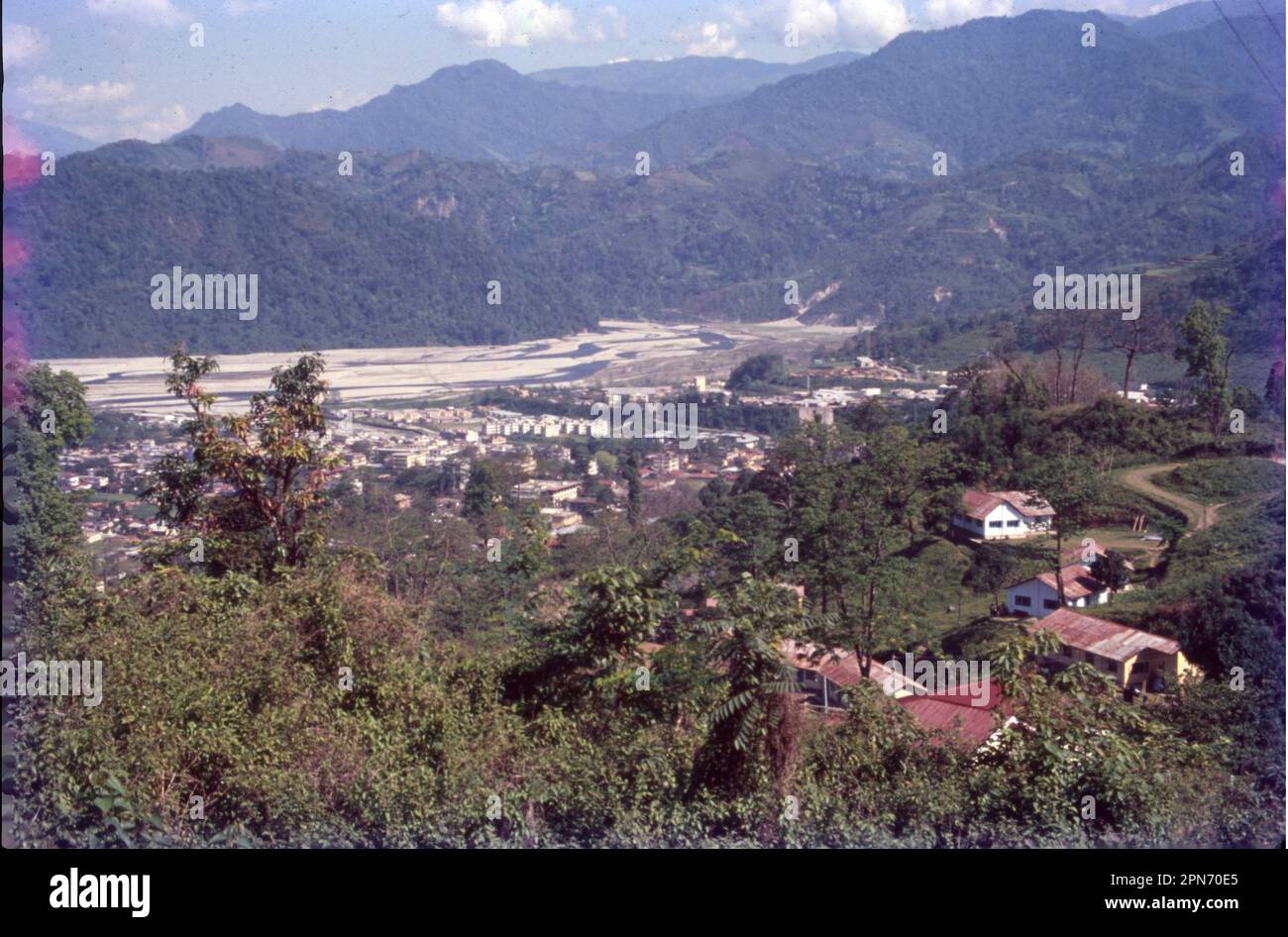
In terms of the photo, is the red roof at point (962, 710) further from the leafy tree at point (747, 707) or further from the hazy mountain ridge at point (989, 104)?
the hazy mountain ridge at point (989, 104)

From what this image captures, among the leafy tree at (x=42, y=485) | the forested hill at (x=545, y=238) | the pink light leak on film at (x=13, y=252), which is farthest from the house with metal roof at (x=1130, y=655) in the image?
the pink light leak on film at (x=13, y=252)

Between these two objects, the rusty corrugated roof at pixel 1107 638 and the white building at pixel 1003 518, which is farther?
the white building at pixel 1003 518

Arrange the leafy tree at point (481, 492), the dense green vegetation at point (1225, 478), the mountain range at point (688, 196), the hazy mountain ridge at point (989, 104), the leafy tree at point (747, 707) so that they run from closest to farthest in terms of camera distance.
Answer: the leafy tree at point (747, 707)
the dense green vegetation at point (1225, 478)
the leafy tree at point (481, 492)
the mountain range at point (688, 196)
the hazy mountain ridge at point (989, 104)

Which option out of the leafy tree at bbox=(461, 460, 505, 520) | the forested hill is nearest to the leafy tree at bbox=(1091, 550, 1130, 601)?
the forested hill

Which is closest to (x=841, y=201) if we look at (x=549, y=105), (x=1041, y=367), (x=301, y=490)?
(x=549, y=105)

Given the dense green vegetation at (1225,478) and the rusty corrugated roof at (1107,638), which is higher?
the dense green vegetation at (1225,478)

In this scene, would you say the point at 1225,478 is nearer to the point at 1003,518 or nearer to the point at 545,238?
the point at 1003,518

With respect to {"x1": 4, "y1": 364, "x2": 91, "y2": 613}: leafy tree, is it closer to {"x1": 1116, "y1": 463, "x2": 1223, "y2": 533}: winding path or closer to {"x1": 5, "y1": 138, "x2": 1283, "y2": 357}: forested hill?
{"x1": 5, "y1": 138, "x2": 1283, "y2": 357}: forested hill

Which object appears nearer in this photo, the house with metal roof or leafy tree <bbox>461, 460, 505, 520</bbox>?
the house with metal roof
